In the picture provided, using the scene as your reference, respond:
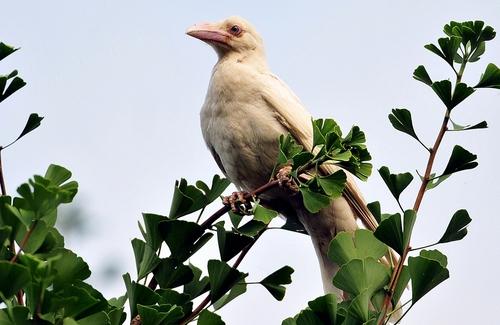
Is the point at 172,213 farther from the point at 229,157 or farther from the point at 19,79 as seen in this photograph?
the point at 229,157

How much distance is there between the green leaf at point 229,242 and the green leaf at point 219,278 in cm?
18

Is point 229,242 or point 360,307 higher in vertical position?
point 229,242

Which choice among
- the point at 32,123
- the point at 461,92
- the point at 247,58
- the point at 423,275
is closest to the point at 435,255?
the point at 423,275

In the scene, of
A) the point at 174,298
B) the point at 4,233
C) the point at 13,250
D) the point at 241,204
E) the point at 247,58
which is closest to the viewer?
the point at 4,233

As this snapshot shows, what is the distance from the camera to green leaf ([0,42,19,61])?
2.83 m

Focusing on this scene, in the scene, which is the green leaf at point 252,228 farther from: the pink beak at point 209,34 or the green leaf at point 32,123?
the pink beak at point 209,34

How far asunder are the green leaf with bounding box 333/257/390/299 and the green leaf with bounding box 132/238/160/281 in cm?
56

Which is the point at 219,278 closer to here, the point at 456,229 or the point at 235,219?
the point at 235,219

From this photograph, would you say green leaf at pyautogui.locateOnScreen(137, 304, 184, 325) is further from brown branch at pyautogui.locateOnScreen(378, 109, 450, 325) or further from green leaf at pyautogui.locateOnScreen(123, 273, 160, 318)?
brown branch at pyautogui.locateOnScreen(378, 109, 450, 325)

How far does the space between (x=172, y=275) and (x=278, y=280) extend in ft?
1.47

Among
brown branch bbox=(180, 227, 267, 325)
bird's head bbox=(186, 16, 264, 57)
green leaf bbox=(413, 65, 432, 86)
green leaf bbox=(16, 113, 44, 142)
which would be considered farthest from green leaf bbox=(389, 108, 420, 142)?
bird's head bbox=(186, 16, 264, 57)

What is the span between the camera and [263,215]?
3.06m

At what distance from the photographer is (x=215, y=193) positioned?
9.93 feet

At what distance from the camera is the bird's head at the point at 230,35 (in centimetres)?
610
